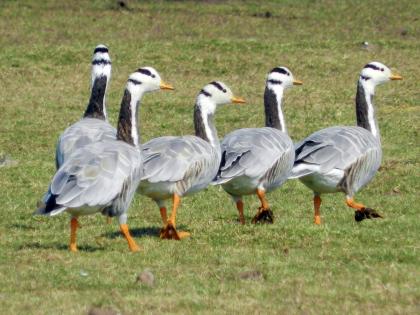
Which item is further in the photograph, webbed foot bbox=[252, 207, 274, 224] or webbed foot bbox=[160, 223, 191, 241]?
webbed foot bbox=[252, 207, 274, 224]

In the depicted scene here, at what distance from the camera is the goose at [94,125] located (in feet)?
46.2

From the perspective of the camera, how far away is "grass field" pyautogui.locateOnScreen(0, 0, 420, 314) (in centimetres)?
957

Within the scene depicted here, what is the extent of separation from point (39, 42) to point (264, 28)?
23.6ft

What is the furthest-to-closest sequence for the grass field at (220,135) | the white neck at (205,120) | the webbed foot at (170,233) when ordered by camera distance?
the white neck at (205,120), the webbed foot at (170,233), the grass field at (220,135)

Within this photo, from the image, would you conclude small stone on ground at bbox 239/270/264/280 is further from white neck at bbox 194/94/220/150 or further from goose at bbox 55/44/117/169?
goose at bbox 55/44/117/169

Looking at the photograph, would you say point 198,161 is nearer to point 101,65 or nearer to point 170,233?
point 170,233

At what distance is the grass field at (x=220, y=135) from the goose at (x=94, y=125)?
95cm

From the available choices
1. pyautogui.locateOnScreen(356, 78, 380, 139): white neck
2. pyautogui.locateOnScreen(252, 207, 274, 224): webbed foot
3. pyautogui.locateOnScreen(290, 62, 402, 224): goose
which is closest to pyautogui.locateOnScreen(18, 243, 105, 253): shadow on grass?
pyautogui.locateOnScreen(252, 207, 274, 224): webbed foot

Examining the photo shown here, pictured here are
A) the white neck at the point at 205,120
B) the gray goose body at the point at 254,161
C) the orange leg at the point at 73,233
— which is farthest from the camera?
the white neck at the point at 205,120

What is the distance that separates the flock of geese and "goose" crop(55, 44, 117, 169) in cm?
2

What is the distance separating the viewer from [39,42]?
30.9 m

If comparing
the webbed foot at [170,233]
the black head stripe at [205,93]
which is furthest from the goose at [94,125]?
the webbed foot at [170,233]

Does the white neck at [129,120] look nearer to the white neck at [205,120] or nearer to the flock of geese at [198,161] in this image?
the flock of geese at [198,161]

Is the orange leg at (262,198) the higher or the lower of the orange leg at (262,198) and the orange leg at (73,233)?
the lower
